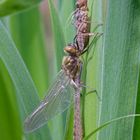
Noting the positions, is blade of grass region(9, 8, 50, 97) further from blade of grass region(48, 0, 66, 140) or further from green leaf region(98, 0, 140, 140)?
green leaf region(98, 0, 140, 140)

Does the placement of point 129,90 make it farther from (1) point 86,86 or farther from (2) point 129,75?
(1) point 86,86

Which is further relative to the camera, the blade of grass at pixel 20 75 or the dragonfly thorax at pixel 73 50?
the dragonfly thorax at pixel 73 50

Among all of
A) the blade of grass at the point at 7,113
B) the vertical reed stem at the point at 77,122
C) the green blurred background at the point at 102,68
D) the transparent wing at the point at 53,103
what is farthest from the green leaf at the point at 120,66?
the blade of grass at the point at 7,113

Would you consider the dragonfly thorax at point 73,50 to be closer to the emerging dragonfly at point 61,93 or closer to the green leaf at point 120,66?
the emerging dragonfly at point 61,93

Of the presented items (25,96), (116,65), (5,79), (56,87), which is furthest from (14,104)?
(116,65)

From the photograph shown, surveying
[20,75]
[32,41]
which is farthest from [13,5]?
[32,41]

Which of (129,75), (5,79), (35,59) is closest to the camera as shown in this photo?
(129,75)
